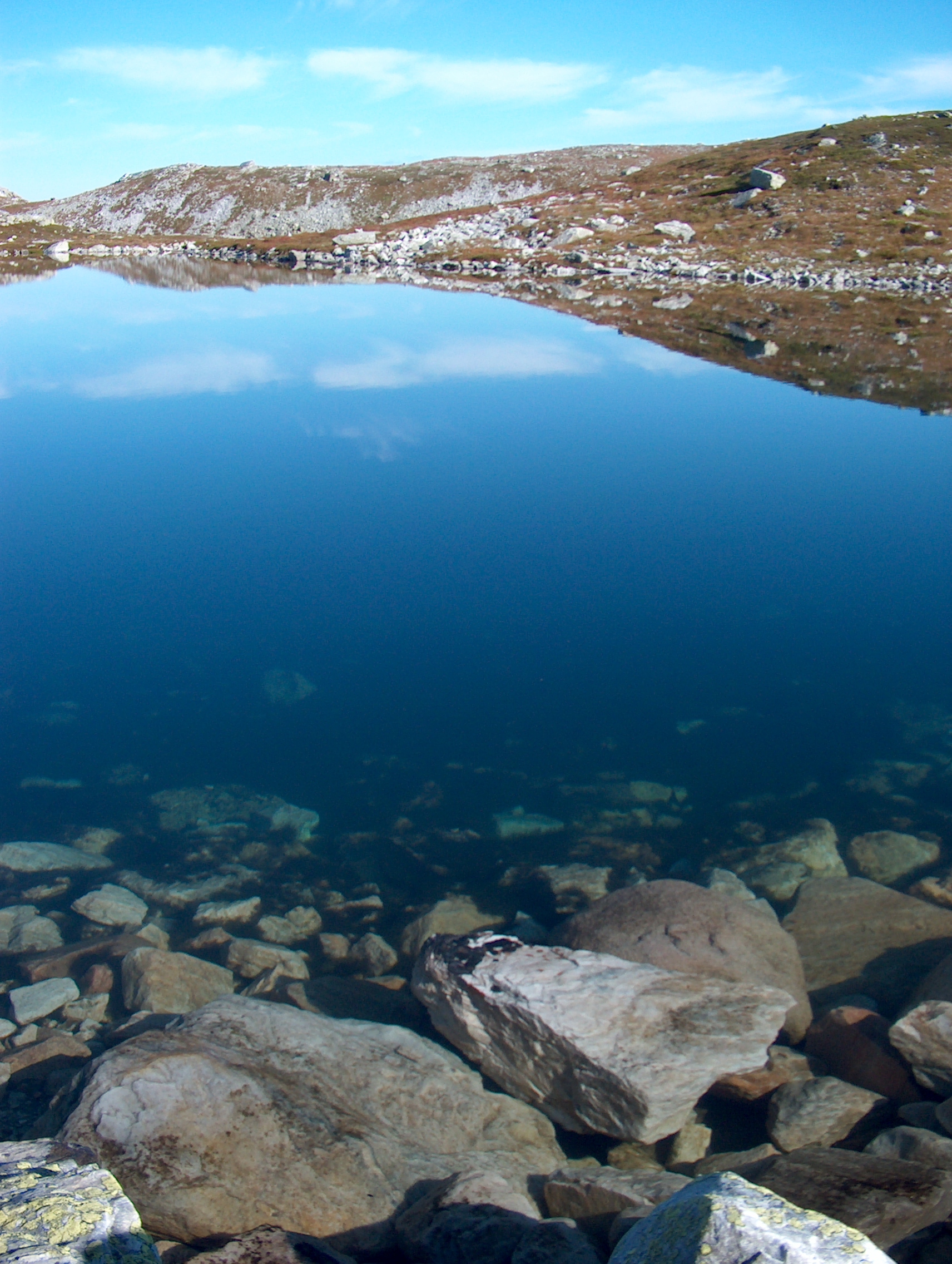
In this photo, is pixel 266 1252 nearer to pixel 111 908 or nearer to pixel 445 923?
pixel 445 923

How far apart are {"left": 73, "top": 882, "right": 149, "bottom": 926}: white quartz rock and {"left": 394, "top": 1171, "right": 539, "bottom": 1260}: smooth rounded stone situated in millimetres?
6802

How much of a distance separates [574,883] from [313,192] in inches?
6355

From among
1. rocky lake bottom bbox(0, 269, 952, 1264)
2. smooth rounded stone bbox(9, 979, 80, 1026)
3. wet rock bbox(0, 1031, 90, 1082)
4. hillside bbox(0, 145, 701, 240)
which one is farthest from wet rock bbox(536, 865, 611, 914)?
hillside bbox(0, 145, 701, 240)

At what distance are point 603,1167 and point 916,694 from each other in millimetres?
12536

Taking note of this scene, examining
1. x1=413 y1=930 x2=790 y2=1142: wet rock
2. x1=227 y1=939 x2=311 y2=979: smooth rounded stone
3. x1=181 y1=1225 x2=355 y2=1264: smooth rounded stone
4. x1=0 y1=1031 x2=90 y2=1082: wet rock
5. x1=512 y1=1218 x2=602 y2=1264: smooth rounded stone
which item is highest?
x1=181 y1=1225 x2=355 y2=1264: smooth rounded stone

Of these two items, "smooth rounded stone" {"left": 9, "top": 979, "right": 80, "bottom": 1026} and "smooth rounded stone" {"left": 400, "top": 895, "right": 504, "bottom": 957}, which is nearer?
"smooth rounded stone" {"left": 9, "top": 979, "right": 80, "bottom": 1026}

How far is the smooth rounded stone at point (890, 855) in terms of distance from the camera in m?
12.1

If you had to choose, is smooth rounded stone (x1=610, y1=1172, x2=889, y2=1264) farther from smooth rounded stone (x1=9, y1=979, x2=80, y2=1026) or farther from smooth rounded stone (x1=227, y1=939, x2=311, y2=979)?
smooth rounded stone (x1=9, y1=979, x2=80, y2=1026)

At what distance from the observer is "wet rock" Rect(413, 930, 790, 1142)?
7.53m

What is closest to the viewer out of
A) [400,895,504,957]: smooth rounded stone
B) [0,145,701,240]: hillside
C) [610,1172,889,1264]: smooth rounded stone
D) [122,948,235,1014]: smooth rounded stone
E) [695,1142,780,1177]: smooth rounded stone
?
[610,1172,889,1264]: smooth rounded stone

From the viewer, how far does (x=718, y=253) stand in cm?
8231

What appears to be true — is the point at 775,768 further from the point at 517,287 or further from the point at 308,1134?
the point at 517,287

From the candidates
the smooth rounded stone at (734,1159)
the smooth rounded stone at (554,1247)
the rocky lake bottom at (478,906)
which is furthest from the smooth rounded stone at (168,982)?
the smooth rounded stone at (734,1159)

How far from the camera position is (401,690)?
1577cm
